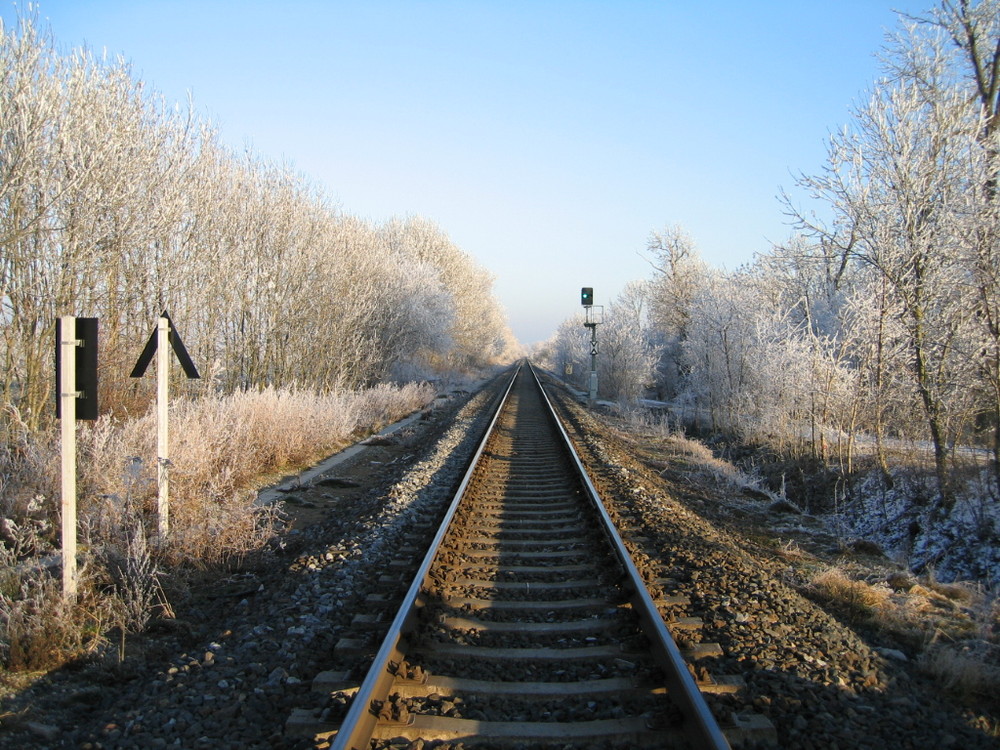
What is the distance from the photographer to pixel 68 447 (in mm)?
4762

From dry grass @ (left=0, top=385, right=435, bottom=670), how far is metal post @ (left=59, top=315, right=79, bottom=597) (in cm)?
14

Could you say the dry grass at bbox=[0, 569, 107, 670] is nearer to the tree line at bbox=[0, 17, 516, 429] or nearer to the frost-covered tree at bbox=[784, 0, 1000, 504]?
the tree line at bbox=[0, 17, 516, 429]

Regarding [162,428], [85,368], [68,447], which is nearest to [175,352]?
[162,428]

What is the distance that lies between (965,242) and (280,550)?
958 centimetres

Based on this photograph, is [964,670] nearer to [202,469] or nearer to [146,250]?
[202,469]

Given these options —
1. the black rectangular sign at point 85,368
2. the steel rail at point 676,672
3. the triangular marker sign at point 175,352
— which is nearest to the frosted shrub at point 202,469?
the triangular marker sign at point 175,352

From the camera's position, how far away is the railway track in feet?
10.5

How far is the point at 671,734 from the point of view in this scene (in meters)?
3.17

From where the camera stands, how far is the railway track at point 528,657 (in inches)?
126

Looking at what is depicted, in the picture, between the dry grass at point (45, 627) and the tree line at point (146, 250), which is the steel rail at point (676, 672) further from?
the tree line at point (146, 250)

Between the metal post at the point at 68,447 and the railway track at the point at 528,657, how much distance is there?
2.45 metres

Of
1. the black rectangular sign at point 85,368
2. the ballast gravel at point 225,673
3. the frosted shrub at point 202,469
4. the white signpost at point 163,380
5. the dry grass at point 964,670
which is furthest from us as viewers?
the frosted shrub at point 202,469

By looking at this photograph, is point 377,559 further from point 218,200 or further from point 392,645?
point 218,200

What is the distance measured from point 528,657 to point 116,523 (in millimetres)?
4131
